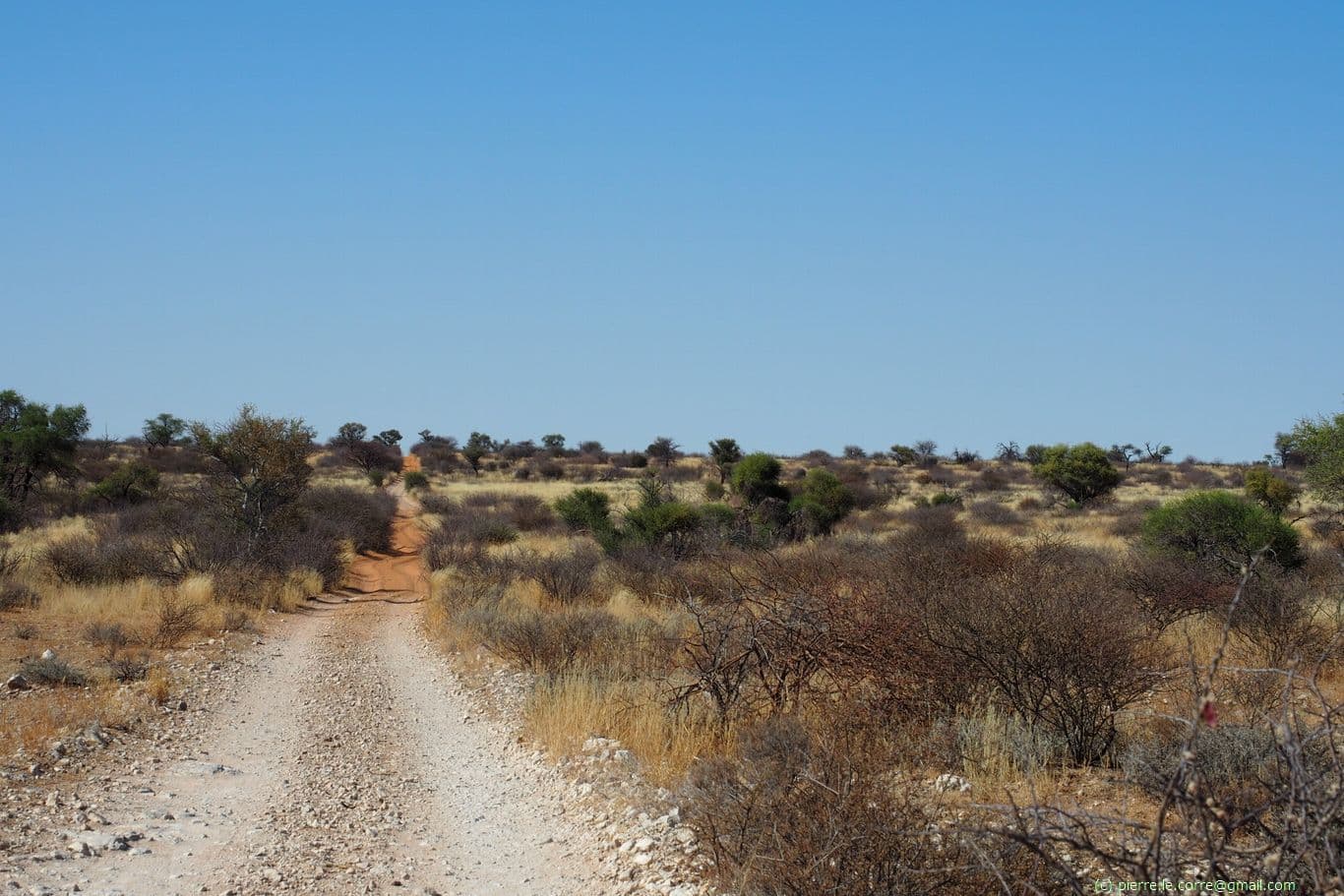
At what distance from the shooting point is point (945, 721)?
837 cm

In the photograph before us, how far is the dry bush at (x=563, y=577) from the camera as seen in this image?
2131 centimetres

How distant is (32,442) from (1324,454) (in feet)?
154

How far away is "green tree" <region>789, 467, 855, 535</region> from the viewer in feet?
122

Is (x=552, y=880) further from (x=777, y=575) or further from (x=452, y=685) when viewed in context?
(x=452, y=685)

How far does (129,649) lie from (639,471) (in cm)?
6510

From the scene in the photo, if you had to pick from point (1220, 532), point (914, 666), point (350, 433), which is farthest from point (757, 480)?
point (350, 433)

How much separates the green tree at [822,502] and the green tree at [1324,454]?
15.4 meters

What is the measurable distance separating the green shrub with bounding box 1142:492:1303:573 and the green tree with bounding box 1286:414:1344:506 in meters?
5.48

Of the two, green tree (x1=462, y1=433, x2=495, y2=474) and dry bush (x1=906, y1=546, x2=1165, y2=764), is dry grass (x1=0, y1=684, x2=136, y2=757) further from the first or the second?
green tree (x1=462, y1=433, x2=495, y2=474)

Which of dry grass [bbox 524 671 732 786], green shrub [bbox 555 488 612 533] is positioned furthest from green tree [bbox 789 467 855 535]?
dry grass [bbox 524 671 732 786]

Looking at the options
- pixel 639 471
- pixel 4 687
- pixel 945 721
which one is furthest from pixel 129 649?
pixel 639 471

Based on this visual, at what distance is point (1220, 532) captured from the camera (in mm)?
19188

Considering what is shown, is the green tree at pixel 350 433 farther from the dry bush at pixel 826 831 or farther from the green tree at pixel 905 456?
the dry bush at pixel 826 831

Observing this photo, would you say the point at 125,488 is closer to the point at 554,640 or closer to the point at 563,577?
the point at 563,577
